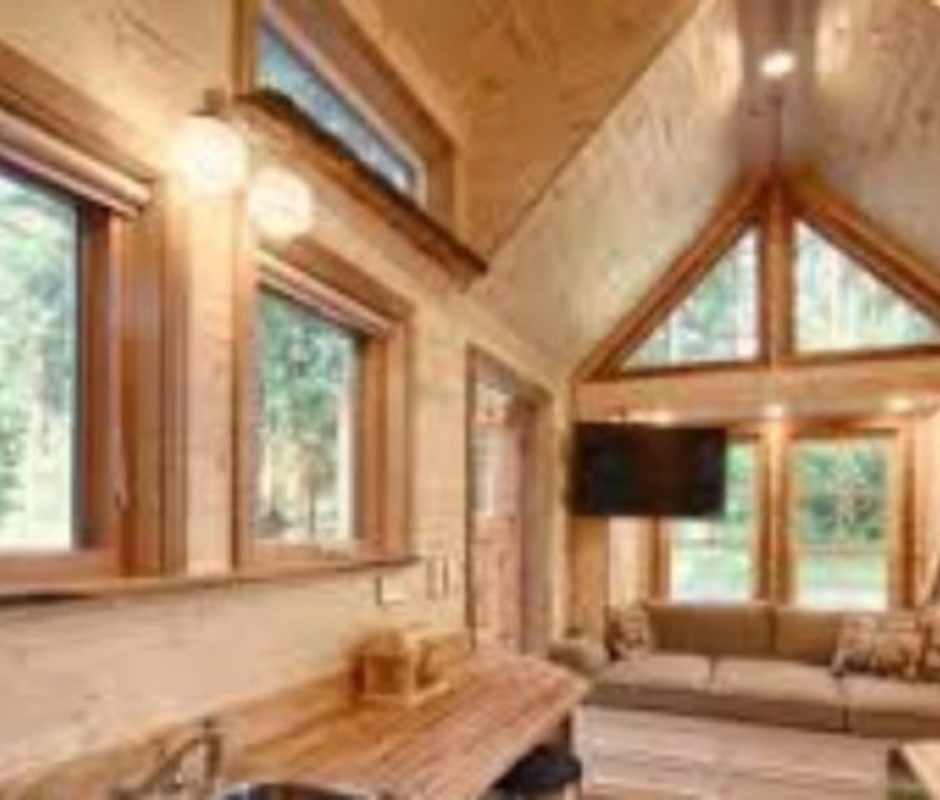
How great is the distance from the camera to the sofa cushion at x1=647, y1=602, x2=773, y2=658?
6.12 meters

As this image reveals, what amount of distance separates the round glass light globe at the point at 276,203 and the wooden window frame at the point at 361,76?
19cm

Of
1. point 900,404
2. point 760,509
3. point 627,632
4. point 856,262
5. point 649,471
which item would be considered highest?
point 856,262

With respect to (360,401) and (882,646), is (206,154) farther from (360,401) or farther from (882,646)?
(882,646)

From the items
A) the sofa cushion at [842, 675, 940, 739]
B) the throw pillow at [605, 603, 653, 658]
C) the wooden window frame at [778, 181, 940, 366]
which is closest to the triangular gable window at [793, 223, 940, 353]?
the wooden window frame at [778, 181, 940, 366]

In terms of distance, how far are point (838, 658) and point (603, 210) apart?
9.13ft

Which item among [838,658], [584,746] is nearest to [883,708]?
[838,658]

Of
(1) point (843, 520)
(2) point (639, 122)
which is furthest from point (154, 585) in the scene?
(1) point (843, 520)

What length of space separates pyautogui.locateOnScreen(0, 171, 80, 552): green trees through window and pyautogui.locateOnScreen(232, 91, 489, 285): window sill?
48 centimetres

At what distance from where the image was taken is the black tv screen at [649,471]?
615 centimetres

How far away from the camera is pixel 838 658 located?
5621 millimetres

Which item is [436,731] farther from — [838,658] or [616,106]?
[838,658]

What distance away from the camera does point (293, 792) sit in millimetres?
1846

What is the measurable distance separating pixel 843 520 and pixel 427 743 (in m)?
5.10

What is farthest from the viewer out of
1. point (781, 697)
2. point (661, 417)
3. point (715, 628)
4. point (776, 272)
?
point (661, 417)
